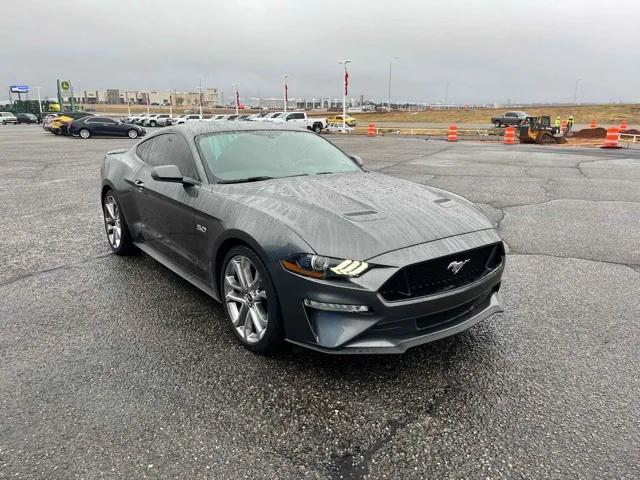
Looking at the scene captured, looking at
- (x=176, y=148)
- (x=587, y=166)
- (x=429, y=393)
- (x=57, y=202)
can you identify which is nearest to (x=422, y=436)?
(x=429, y=393)

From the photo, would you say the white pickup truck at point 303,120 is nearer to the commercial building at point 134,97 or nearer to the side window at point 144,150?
the side window at point 144,150

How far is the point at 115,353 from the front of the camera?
3377mm

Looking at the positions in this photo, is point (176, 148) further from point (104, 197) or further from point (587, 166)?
point (587, 166)

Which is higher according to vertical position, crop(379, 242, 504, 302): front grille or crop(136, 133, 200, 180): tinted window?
crop(136, 133, 200, 180): tinted window

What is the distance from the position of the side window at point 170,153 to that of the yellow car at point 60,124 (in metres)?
31.0

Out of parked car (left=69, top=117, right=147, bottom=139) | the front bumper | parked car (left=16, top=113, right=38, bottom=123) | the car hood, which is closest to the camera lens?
the front bumper

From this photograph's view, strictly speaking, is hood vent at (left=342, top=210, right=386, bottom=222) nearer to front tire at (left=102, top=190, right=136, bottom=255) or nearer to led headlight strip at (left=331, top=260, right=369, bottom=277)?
led headlight strip at (left=331, top=260, right=369, bottom=277)

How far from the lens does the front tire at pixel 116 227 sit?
5341 mm

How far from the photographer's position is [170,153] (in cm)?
455

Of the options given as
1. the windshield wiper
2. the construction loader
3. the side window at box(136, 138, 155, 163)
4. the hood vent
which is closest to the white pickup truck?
the construction loader

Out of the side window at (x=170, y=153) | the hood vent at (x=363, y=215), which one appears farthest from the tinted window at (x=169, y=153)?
the hood vent at (x=363, y=215)

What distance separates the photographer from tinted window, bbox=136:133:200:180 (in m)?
4.18

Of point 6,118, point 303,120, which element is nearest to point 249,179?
point 303,120

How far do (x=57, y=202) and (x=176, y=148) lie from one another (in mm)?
5513
